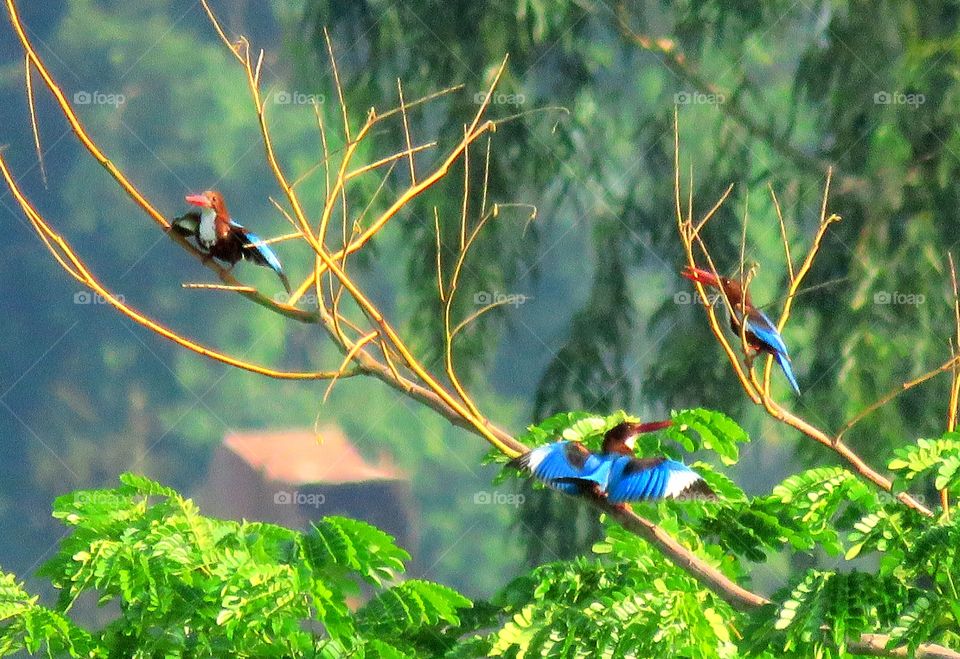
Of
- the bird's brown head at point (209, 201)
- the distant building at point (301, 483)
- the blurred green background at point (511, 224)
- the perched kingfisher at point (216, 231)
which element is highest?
the bird's brown head at point (209, 201)

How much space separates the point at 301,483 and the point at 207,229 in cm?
409

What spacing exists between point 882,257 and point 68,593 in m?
3.29

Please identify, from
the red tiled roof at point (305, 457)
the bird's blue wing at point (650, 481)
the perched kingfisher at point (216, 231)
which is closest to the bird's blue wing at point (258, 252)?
the perched kingfisher at point (216, 231)

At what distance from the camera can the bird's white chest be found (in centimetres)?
225

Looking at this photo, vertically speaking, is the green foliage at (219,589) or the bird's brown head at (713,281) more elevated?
the bird's brown head at (713,281)

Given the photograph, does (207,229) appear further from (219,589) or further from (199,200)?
(219,589)

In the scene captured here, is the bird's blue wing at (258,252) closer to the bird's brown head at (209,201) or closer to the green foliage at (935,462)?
the bird's brown head at (209,201)

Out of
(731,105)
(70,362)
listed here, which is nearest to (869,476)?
(731,105)

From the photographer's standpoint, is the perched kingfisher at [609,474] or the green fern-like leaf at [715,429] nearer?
the perched kingfisher at [609,474]

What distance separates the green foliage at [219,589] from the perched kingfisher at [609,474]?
0.37 m

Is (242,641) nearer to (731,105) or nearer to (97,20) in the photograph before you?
(731,105)

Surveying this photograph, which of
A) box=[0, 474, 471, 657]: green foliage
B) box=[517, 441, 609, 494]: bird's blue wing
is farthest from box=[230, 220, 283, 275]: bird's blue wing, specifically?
box=[517, 441, 609, 494]: bird's blue wing

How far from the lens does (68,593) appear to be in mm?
2260

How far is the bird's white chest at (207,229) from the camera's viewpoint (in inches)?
88.7
